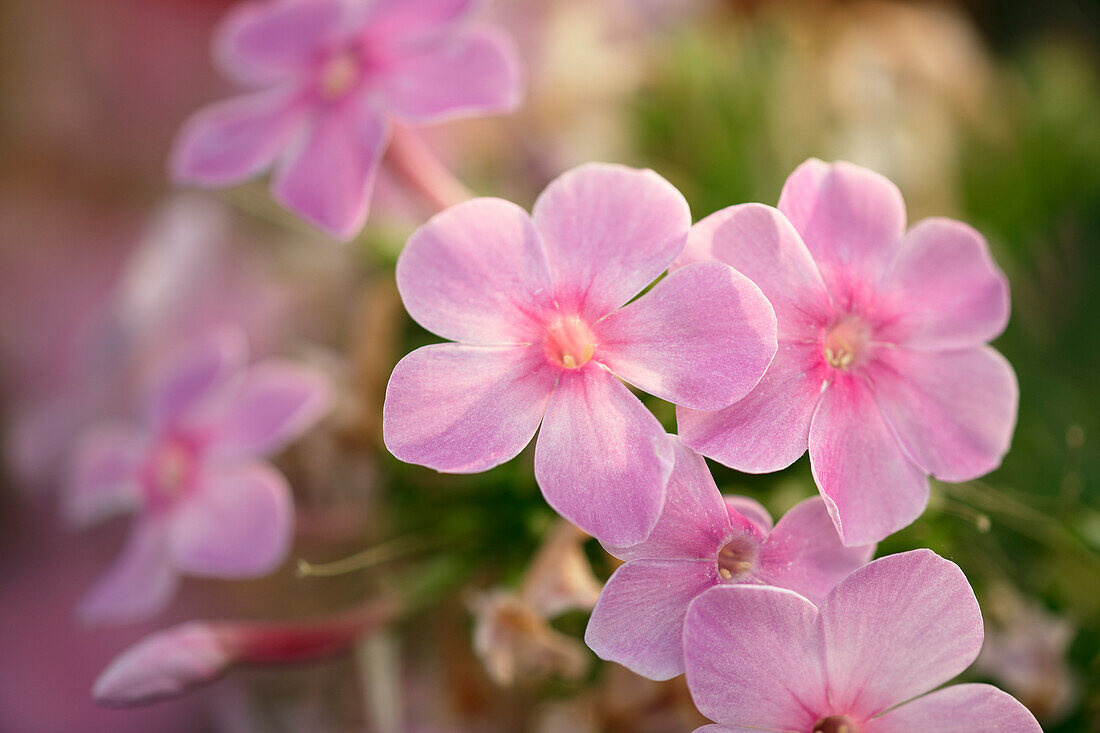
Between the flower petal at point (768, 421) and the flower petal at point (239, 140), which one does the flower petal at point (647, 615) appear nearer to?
the flower petal at point (768, 421)

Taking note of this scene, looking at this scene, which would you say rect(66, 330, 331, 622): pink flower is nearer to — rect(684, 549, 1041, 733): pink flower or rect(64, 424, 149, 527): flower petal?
rect(64, 424, 149, 527): flower petal

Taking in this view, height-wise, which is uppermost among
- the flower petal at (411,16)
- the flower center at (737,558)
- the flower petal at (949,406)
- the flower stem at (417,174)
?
the flower petal at (411,16)

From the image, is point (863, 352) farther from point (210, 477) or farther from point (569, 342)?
point (210, 477)

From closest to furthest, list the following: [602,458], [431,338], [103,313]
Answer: [602,458], [431,338], [103,313]

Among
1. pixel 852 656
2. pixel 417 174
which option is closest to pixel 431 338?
pixel 417 174

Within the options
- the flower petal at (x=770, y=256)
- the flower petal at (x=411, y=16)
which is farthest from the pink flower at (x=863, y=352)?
the flower petal at (x=411, y=16)

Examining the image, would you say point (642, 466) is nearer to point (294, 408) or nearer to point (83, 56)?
point (294, 408)

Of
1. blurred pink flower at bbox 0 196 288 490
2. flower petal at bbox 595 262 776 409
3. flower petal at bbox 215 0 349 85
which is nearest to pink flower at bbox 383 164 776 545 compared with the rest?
flower petal at bbox 595 262 776 409

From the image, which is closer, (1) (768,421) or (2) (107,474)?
(1) (768,421)
